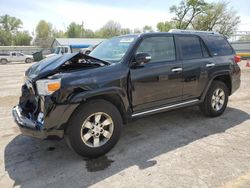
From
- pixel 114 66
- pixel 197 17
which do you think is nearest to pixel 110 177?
pixel 114 66

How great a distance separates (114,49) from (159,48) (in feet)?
2.58

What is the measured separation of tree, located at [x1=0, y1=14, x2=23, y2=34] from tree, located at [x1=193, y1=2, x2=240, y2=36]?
6345cm

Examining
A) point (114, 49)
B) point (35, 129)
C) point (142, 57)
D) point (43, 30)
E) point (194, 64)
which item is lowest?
point (35, 129)

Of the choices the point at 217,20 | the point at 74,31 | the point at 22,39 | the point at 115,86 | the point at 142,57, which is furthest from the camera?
the point at 74,31

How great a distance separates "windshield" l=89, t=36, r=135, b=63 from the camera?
3927mm

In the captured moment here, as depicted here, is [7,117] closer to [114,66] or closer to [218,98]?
[114,66]

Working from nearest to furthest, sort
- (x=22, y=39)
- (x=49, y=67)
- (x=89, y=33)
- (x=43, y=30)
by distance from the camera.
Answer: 1. (x=49, y=67)
2. (x=22, y=39)
3. (x=89, y=33)
4. (x=43, y=30)

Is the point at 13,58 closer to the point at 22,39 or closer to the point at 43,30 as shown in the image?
the point at 22,39

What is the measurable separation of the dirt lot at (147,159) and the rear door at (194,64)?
72 centimetres

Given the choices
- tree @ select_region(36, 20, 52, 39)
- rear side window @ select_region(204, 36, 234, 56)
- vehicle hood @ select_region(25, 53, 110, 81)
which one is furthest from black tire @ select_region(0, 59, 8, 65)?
tree @ select_region(36, 20, 52, 39)

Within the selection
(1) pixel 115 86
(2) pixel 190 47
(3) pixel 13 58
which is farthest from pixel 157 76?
(3) pixel 13 58

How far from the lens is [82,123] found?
3.24 m

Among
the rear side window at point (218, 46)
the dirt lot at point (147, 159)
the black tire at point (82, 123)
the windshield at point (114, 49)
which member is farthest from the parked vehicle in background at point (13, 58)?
the black tire at point (82, 123)

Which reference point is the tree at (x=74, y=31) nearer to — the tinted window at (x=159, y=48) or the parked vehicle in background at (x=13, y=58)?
the parked vehicle in background at (x=13, y=58)
